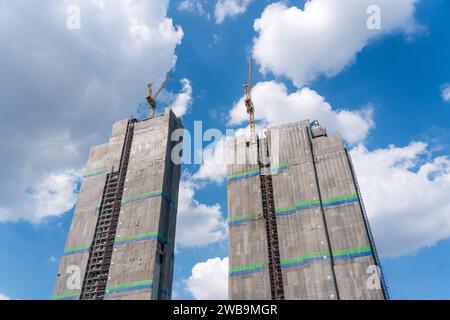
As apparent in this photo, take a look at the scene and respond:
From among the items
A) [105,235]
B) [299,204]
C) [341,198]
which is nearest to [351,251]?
[341,198]

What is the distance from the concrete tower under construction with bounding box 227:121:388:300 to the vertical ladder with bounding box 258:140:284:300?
0.19 metres

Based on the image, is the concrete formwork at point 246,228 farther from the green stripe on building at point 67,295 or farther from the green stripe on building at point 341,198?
the green stripe on building at point 67,295

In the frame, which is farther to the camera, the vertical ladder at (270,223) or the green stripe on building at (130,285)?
the green stripe on building at (130,285)

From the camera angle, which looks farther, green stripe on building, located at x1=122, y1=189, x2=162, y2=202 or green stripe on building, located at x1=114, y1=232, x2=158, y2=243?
green stripe on building, located at x1=122, y1=189, x2=162, y2=202

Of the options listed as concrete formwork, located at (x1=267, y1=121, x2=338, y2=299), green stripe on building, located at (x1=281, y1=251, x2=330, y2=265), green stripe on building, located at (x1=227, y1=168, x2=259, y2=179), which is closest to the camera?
concrete formwork, located at (x1=267, y1=121, x2=338, y2=299)

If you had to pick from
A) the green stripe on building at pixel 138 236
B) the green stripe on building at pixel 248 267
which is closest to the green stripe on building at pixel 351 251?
the green stripe on building at pixel 248 267

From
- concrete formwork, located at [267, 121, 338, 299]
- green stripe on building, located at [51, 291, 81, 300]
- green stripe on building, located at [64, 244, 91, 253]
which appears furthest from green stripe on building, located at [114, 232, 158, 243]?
concrete formwork, located at [267, 121, 338, 299]

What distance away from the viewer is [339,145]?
8338 centimetres

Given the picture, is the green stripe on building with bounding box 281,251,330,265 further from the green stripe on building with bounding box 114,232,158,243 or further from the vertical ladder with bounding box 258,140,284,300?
the green stripe on building with bounding box 114,232,158,243

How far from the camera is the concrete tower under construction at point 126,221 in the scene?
78.0 metres

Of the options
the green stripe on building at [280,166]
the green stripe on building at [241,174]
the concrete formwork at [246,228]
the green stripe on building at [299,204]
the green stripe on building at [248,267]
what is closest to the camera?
the concrete formwork at [246,228]

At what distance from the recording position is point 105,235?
8538cm

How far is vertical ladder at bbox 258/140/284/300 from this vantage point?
7244 centimetres

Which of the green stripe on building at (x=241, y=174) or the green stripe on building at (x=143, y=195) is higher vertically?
the green stripe on building at (x=241, y=174)
